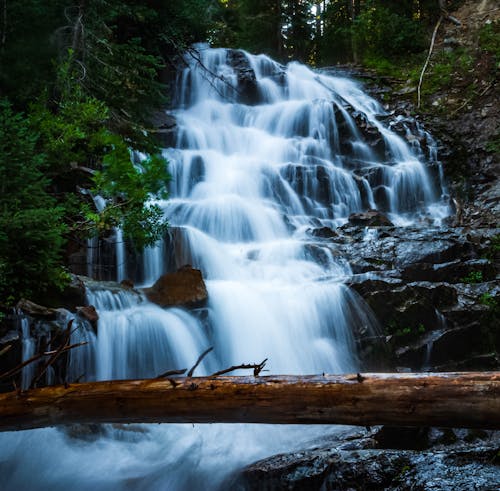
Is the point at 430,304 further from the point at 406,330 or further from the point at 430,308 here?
the point at 406,330

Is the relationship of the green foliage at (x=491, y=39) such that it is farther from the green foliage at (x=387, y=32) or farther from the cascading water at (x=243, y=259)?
the cascading water at (x=243, y=259)

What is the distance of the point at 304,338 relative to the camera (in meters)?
7.11

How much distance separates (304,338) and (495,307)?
120 inches

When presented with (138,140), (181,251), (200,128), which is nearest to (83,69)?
(138,140)

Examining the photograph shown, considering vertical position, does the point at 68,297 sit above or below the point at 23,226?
below

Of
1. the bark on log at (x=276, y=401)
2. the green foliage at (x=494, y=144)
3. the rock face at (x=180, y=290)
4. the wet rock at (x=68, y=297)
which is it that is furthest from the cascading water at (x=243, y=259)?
the green foliage at (x=494, y=144)

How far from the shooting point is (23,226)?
495cm

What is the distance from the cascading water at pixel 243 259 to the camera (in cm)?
459

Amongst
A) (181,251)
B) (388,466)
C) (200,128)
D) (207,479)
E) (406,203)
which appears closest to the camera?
(388,466)

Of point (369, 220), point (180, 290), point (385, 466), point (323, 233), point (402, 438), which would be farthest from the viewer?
point (369, 220)

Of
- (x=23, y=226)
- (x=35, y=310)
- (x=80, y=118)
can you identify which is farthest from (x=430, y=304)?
(x=80, y=118)

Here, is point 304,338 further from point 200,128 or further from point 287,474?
point 200,128

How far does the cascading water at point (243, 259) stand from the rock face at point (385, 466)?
64 centimetres

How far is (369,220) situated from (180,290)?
5476 mm
